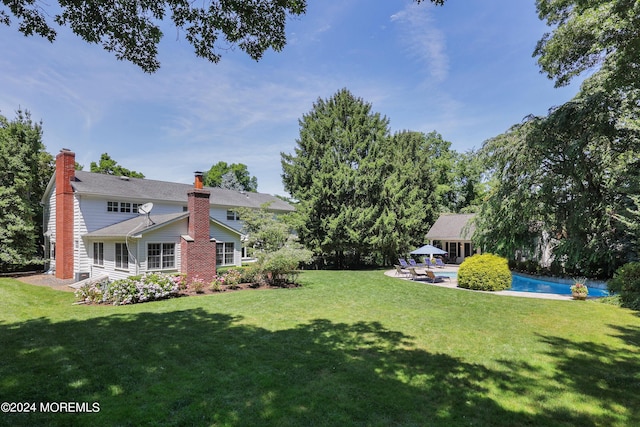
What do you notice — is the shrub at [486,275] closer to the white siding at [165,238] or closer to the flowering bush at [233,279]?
the flowering bush at [233,279]

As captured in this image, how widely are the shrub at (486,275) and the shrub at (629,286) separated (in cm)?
398

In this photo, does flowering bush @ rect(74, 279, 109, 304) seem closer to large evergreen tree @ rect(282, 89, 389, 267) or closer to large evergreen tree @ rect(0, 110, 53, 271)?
large evergreen tree @ rect(0, 110, 53, 271)

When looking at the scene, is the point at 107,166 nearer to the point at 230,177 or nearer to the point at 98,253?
the point at 230,177

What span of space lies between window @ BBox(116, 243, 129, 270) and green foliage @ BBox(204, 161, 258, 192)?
40.6 metres

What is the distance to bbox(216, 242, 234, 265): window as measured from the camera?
19.4 meters

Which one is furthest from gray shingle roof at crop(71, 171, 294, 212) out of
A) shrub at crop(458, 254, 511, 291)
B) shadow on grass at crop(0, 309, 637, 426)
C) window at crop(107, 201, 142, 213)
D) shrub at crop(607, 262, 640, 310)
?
shrub at crop(607, 262, 640, 310)

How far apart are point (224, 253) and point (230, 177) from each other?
40.4 m

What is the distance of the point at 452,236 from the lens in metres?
30.6

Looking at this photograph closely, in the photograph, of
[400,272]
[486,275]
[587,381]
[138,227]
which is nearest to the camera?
[587,381]

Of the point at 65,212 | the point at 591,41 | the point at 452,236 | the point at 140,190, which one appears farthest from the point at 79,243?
the point at 452,236

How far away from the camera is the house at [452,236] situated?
31234 mm

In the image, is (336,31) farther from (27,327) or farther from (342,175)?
(342,175)

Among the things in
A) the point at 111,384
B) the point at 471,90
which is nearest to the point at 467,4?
the point at 111,384

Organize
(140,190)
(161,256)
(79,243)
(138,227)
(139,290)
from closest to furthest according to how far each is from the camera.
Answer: (139,290) < (138,227) < (161,256) < (79,243) < (140,190)
